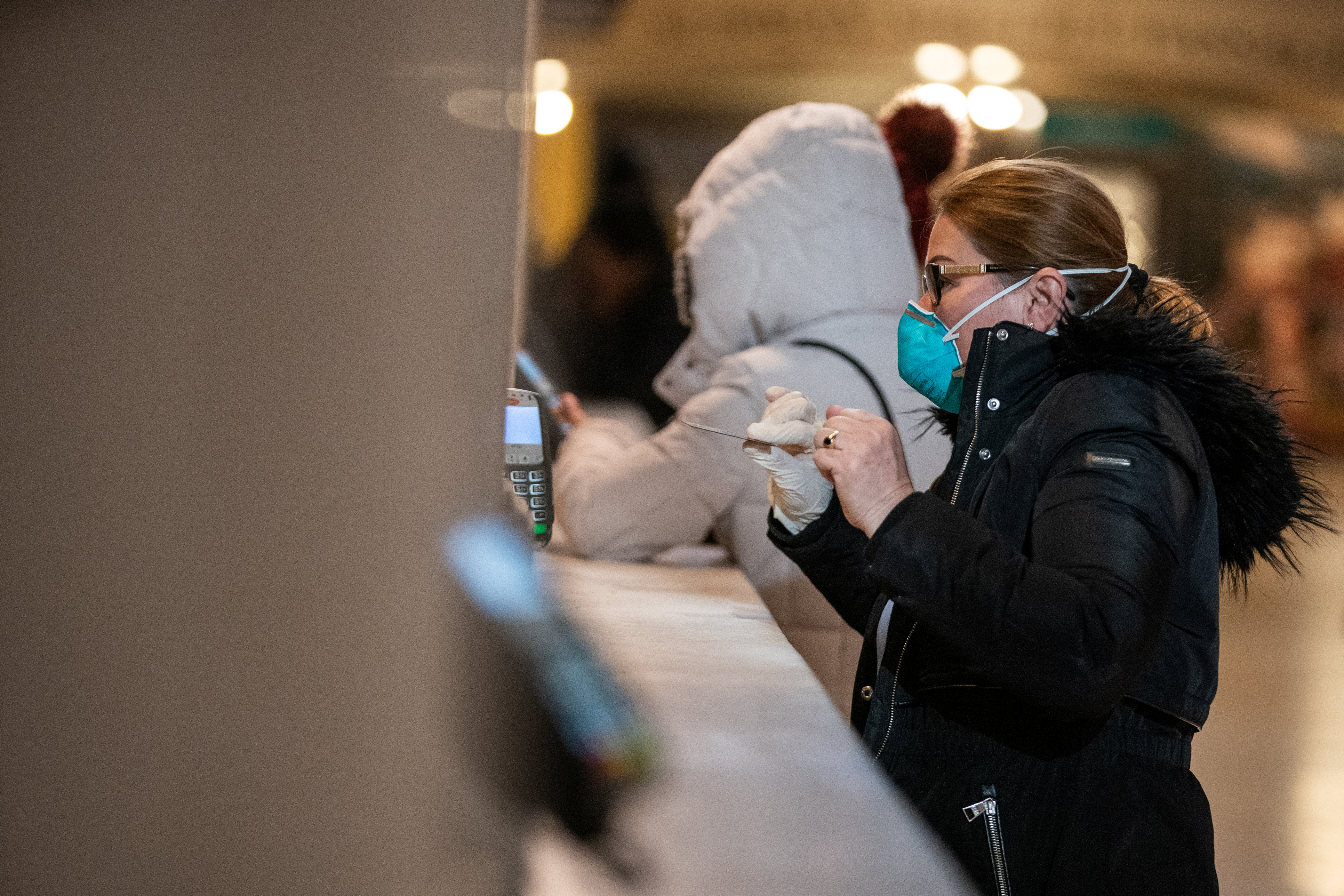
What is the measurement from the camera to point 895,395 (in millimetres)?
2045

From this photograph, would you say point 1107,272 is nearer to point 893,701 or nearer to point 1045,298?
point 1045,298

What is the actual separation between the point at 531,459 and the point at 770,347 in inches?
22.3

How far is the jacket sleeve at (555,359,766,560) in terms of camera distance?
204 centimetres

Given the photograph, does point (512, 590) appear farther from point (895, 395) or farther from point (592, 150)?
point (592, 150)

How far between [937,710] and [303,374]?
3.07 feet

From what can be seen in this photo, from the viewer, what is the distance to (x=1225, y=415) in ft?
3.98

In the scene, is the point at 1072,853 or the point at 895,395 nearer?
the point at 1072,853

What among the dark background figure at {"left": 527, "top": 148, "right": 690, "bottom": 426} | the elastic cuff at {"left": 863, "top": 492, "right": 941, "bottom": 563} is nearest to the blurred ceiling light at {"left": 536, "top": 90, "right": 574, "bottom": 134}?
the dark background figure at {"left": 527, "top": 148, "right": 690, "bottom": 426}

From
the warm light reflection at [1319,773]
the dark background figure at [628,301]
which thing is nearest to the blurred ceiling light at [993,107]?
the dark background figure at [628,301]

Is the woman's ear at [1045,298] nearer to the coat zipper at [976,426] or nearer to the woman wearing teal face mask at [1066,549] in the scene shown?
the woman wearing teal face mask at [1066,549]

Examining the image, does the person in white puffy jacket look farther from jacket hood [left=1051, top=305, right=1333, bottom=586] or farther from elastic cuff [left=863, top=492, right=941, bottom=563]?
elastic cuff [left=863, top=492, right=941, bottom=563]

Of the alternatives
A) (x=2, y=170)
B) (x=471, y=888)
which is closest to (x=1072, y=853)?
(x=471, y=888)

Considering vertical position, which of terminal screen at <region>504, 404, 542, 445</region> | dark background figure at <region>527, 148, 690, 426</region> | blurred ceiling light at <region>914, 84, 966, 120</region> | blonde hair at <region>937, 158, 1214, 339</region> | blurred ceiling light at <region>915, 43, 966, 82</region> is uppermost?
blurred ceiling light at <region>915, 43, 966, 82</region>

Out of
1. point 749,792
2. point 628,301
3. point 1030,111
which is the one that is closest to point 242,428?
point 749,792
